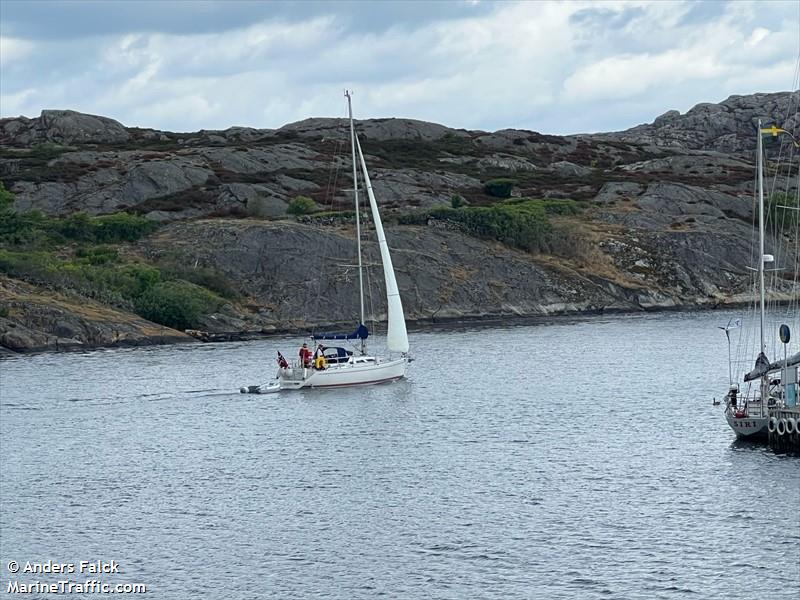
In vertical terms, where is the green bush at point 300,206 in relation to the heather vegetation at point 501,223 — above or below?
above

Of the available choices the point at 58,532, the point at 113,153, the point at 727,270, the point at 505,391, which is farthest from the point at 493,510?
the point at 113,153

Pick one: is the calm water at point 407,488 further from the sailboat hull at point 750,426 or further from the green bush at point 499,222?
the green bush at point 499,222

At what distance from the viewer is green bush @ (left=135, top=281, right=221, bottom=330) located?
11419 cm

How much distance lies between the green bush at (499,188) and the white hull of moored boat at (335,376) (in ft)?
312

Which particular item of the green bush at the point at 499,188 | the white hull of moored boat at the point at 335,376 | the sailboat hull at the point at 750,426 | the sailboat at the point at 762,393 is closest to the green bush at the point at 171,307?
the white hull of moored boat at the point at 335,376

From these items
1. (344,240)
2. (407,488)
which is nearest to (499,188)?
(344,240)

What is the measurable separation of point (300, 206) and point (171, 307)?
3823cm

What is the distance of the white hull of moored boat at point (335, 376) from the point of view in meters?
73.6

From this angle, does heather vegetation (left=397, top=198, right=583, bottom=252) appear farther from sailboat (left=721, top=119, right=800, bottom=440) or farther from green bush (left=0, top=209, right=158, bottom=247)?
sailboat (left=721, top=119, right=800, bottom=440)

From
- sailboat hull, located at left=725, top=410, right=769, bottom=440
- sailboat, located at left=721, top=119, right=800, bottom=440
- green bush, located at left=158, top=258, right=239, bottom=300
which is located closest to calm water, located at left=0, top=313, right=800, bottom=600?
sailboat hull, located at left=725, top=410, right=769, bottom=440

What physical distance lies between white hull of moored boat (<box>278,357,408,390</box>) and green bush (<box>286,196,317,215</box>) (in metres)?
75.6

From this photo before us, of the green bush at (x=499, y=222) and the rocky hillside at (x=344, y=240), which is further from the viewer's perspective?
the green bush at (x=499, y=222)

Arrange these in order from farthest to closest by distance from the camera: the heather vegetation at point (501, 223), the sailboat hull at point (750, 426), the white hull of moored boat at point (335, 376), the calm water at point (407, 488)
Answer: the heather vegetation at point (501, 223) < the white hull of moored boat at point (335, 376) < the sailboat hull at point (750, 426) < the calm water at point (407, 488)

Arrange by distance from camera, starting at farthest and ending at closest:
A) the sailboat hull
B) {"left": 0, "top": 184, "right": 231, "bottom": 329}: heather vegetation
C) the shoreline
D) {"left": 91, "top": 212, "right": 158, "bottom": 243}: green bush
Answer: {"left": 91, "top": 212, "right": 158, "bottom": 243}: green bush, {"left": 0, "top": 184, "right": 231, "bottom": 329}: heather vegetation, the shoreline, the sailboat hull
